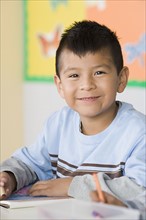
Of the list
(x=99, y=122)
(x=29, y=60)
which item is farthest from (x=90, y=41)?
(x=29, y=60)

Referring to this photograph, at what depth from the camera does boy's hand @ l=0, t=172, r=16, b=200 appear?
0.98 m

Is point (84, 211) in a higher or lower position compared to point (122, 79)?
lower

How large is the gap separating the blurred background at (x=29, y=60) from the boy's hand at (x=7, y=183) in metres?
1.05

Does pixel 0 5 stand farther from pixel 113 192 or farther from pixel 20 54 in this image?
pixel 113 192

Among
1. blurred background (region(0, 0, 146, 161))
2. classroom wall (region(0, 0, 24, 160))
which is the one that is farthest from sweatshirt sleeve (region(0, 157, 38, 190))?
classroom wall (region(0, 0, 24, 160))

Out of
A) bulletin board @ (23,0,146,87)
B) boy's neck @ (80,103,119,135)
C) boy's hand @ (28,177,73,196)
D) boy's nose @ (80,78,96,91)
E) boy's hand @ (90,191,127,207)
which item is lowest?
boy's hand @ (28,177,73,196)

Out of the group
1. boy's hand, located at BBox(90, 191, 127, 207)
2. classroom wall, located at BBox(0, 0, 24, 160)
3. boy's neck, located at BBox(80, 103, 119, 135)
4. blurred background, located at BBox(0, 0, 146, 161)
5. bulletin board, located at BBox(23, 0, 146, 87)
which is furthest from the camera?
classroom wall, located at BBox(0, 0, 24, 160)

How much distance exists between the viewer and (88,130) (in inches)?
43.6

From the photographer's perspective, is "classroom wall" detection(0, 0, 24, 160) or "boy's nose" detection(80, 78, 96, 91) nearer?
"boy's nose" detection(80, 78, 96, 91)

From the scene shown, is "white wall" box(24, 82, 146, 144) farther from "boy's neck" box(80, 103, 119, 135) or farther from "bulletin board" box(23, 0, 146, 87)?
"boy's neck" box(80, 103, 119, 135)

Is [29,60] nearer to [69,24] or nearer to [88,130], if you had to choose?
[69,24]

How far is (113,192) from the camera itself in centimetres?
84

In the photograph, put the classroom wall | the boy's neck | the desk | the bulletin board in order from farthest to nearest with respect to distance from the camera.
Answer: the classroom wall < the bulletin board < the boy's neck < the desk

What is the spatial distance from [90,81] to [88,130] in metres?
0.16
